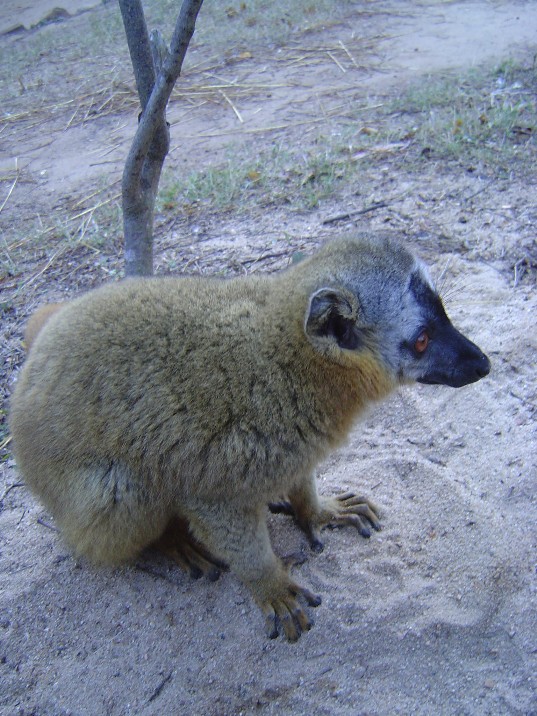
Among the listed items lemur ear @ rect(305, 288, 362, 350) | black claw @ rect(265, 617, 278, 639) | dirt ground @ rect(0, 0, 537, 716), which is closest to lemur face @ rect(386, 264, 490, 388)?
lemur ear @ rect(305, 288, 362, 350)

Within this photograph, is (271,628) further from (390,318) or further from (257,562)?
(390,318)

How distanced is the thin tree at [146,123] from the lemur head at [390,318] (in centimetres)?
170

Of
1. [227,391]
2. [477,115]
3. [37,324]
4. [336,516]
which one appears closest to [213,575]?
[336,516]

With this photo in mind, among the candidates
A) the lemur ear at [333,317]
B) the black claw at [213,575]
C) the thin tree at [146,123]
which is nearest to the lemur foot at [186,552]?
the black claw at [213,575]

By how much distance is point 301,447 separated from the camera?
2.98m

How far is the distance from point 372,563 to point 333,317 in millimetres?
1356

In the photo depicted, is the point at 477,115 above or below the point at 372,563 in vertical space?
above

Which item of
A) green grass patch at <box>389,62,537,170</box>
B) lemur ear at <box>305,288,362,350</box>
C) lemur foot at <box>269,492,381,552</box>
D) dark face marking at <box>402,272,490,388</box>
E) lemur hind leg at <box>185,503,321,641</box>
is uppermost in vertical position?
lemur ear at <box>305,288,362,350</box>

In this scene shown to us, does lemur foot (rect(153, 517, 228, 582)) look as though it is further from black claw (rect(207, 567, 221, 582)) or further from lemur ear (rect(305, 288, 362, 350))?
lemur ear (rect(305, 288, 362, 350))

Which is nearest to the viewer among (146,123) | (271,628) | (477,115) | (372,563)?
(271,628)

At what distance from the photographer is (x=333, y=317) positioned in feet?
9.57

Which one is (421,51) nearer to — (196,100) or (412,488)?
(196,100)

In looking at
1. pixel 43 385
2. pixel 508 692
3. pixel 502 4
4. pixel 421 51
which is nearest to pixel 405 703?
pixel 508 692

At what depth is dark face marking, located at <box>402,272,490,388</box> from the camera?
3.06 metres
